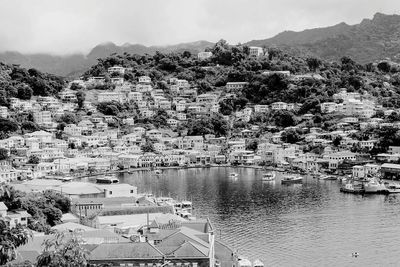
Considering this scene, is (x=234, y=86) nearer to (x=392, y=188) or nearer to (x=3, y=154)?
(x=3, y=154)

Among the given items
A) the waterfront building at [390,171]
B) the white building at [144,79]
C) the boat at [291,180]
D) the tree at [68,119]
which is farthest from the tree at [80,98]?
the waterfront building at [390,171]

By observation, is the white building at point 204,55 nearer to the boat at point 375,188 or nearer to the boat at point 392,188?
the boat at point 392,188

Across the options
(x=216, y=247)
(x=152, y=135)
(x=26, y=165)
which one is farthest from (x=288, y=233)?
(x=152, y=135)

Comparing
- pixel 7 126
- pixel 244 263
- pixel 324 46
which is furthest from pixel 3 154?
pixel 324 46

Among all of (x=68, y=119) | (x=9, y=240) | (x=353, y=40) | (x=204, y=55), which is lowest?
(x=9, y=240)

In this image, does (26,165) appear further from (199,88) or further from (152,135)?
(199,88)
